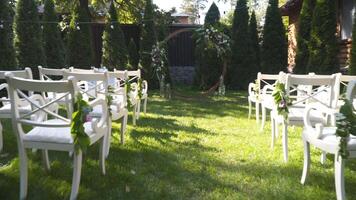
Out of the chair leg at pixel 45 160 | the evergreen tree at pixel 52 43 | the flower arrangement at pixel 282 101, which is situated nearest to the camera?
the chair leg at pixel 45 160

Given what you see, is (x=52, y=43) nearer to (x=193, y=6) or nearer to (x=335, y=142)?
(x=335, y=142)

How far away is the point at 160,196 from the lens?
3.58 m

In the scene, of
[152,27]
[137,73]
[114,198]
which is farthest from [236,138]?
[152,27]

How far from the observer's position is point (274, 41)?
1287 centimetres

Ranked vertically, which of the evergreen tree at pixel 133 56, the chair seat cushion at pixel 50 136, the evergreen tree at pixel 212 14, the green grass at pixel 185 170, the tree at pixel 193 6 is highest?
the tree at pixel 193 6

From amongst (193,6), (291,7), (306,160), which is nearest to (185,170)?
(306,160)

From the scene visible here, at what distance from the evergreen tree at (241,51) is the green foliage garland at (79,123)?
10665 mm

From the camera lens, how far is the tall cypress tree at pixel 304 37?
11.4m

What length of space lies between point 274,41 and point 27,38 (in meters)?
7.54

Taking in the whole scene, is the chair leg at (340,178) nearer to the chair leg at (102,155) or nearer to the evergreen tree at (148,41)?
the chair leg at (102,155)

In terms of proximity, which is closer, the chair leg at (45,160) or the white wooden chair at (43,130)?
the white wooden chair at (43,130)

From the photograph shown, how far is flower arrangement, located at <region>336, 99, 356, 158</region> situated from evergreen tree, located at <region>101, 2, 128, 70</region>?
36.1ft

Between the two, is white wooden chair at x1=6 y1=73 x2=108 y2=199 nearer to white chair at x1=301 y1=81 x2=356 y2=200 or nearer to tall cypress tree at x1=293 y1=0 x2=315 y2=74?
white chair at x1=301 y1=81 x2=356 y2=200

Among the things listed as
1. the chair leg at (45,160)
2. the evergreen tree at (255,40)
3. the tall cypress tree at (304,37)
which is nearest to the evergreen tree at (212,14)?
the evergreen tree at (255,40)
